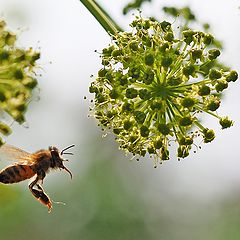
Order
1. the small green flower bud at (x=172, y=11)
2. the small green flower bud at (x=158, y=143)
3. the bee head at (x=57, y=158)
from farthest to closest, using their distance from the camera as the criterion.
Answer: the bee head at (x=57, y=158) → the small green flower bud at (x=172, y=11) → the small green flower bud at (x=158, y=143)

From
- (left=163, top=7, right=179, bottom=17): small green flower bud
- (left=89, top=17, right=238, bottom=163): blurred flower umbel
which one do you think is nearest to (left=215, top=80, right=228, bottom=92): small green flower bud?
(left=89, top=17, right=238, bottom=163): blurred flower umbel

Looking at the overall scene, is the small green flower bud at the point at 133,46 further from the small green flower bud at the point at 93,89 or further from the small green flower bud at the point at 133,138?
the small green flower bud at the point at 133,138

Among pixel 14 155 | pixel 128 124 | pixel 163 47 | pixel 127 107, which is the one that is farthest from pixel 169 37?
pixel 14 155

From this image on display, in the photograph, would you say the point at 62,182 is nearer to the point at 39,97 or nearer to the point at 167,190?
the point at 167,190

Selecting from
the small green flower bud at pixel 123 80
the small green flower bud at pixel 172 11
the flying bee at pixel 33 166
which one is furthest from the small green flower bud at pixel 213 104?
the flying bee at pixel 33 166

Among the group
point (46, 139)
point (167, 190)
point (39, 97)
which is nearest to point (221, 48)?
point (39, 97)

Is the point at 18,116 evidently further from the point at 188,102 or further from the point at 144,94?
the point at 188,102

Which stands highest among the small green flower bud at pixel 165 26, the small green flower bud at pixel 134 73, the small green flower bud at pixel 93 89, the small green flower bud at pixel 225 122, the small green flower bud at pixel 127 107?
the small green flower bud at pixel 165 26
